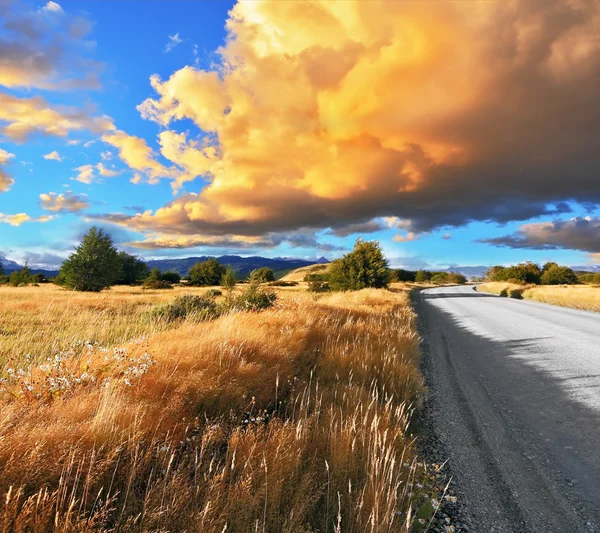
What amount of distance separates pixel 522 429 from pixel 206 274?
80.2 m

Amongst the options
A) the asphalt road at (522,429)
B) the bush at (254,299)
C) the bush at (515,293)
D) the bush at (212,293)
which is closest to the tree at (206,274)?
the bush at (212,293)

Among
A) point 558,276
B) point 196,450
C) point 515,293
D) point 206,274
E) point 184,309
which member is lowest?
point 196,450

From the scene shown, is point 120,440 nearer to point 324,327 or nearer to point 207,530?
point 207,530

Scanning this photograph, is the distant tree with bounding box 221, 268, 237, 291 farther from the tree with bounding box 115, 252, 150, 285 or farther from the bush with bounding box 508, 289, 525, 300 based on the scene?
the tree with bounding box 115, 252, 150, 285

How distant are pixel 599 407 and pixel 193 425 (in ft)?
20.8

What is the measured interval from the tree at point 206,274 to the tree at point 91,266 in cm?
3309

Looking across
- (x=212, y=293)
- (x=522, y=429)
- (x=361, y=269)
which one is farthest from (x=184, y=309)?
(x=361, y=269)

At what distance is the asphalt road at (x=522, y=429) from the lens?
3.13 m

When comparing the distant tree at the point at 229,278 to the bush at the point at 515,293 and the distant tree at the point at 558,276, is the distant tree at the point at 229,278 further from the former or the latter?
the distant tree at the point at 558,276

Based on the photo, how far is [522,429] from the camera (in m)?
4.70

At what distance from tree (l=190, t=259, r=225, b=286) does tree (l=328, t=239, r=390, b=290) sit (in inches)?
1896

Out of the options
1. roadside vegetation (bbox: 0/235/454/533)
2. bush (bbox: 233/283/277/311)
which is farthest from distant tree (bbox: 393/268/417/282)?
roadside vegetation (bbox: 0/235/454/533)

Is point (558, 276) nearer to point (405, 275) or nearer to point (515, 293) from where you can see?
point (405, 275)

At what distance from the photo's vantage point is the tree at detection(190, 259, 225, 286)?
79.4 meters
